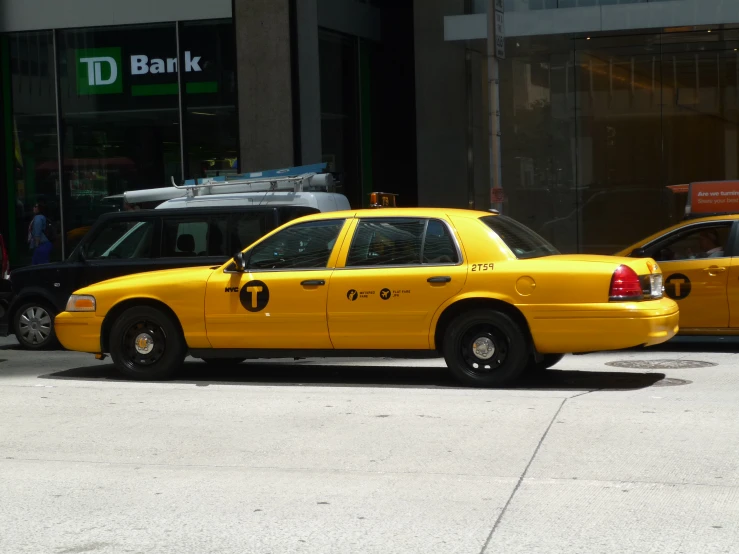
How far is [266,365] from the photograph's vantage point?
12406mm

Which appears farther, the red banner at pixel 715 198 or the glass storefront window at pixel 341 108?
the glass storefront window at pixel 341 108

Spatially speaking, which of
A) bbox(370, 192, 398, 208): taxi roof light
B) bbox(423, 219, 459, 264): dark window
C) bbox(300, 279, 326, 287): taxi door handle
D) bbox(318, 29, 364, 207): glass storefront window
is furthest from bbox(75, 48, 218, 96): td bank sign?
bbox(423, 219, 459, 264): dark window

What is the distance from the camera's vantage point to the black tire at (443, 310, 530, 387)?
9.90 m

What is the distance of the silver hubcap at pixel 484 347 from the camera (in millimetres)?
10031

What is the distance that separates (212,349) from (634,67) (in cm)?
1599

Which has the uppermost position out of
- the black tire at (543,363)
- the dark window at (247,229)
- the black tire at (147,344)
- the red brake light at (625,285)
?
the dark window at (247,229)

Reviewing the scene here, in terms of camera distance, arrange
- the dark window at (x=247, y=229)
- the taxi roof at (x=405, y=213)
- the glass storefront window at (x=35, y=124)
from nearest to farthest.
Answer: the taxi roof at (x=405, y=213)
the dark window at (x=247, y=229)
the glass storefront window at (x=35, y=124)

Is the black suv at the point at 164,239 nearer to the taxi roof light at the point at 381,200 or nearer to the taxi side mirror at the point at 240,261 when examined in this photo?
the taxi roof light at the point at 381,200

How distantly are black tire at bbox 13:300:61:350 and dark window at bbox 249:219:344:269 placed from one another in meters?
4.94

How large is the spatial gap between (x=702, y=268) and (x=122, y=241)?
6402 millimetres

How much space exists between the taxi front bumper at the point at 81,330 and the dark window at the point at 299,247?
1680 mm

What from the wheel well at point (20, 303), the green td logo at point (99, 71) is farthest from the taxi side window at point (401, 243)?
the green td logo at point (99, 71)

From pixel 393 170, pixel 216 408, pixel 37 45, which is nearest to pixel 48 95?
pixel 37 45

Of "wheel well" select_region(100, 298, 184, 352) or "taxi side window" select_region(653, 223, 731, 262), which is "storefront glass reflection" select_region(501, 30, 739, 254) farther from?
"wheel well" select_region(100, 298, 184, 352)
